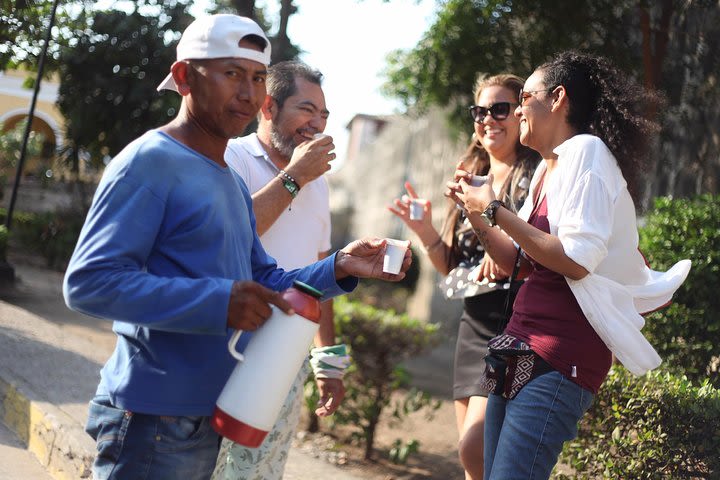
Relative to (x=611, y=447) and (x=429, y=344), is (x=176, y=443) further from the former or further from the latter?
(x=429, y=344)

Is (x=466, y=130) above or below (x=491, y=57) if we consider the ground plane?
below

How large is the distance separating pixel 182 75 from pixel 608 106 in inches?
56.1

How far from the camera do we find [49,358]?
550 cm

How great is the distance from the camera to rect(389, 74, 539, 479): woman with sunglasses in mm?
3352

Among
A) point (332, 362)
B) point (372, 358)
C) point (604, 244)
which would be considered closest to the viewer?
point (604, 244)

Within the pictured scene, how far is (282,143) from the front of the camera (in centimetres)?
334

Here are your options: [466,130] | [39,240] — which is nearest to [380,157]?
[39,240]

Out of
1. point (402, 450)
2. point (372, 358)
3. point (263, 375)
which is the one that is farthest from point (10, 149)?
point (263, 375)

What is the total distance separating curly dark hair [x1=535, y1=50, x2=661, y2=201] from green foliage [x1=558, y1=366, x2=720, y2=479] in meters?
1.03

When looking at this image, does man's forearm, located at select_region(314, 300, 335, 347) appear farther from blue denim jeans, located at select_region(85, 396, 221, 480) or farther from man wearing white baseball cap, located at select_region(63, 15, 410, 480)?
blue denim jeans, located at select_region(85, 396, 221, 480)

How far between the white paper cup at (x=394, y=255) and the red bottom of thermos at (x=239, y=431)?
70cm

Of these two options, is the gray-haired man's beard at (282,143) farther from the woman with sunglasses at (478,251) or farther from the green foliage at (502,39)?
the green foliage at (502,39)

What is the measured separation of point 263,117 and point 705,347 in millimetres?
2508

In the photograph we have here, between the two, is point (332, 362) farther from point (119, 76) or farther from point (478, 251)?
point (119, 76)
